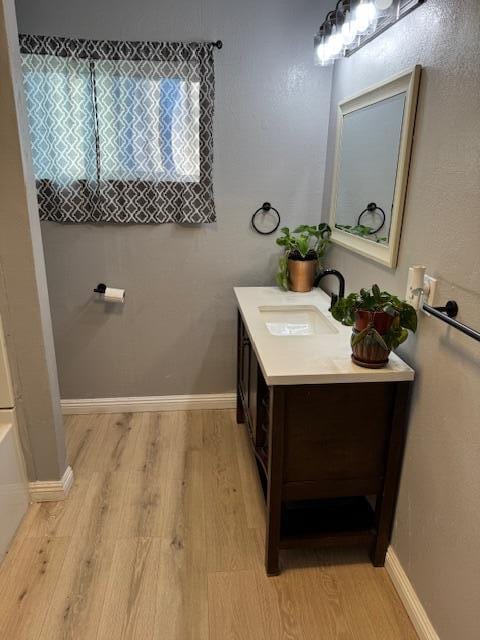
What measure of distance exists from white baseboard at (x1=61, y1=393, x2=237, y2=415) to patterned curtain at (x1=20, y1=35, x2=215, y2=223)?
3.52ft

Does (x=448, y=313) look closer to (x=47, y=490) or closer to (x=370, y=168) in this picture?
(x=370, y=168)

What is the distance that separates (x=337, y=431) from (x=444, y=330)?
50 cm

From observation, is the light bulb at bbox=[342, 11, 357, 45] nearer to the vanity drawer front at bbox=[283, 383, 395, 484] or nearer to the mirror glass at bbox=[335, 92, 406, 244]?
the mirror glass at bbox=[335, 92, 406, 244]

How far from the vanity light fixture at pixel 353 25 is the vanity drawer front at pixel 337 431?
1.25m

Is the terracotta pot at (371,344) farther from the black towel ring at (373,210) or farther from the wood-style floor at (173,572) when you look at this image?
the wood-style floor at (173,572)

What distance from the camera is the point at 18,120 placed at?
5.37 ft

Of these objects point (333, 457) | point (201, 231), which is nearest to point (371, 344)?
point (333, 457)

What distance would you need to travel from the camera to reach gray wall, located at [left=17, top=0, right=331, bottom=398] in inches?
86.7

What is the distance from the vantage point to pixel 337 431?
1559 millimetres

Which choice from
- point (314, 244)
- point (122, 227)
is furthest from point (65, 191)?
point (314, 244)

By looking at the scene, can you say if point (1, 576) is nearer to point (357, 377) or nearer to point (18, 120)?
point (357, 377)

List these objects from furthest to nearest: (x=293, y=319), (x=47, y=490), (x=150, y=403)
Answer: (x=150, y=403) < (x=293, y=319) < (x=47, y=490)

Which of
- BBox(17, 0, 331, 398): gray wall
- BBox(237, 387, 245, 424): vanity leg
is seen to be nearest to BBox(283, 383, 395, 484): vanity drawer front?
BBox(237, 387, 245, 424): vanity leg

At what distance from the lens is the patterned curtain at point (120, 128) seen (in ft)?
7.15
